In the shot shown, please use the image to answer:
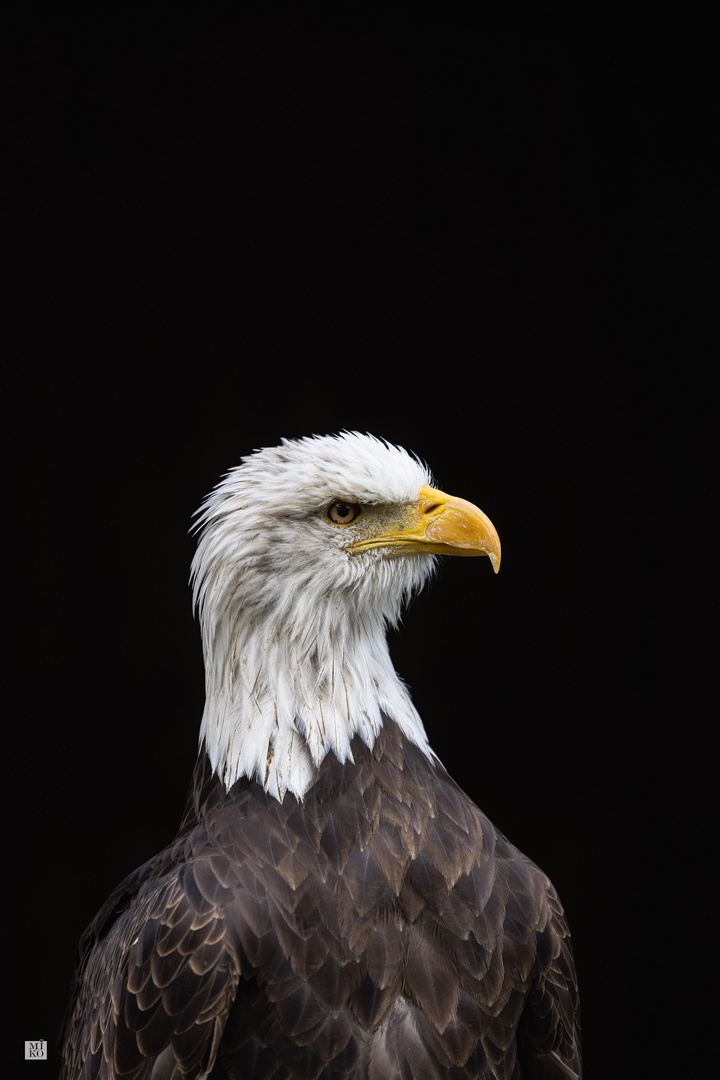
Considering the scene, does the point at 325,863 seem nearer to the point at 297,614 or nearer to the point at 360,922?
the point at 360,922

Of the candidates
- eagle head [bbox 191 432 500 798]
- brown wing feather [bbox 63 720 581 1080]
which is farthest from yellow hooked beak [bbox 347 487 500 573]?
brown wing feather [bbox 63 720 581 1080]

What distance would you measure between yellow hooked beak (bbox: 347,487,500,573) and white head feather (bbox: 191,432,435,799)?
3cm

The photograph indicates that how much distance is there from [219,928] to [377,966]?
40 centimetres

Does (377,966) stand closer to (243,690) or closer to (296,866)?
(296,866)

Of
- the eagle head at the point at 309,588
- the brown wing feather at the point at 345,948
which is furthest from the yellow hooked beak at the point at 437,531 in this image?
the brown wing feather at the point at 345,948

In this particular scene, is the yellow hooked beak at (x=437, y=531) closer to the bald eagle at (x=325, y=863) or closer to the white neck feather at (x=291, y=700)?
the bald eagle at (x=325, y=863)

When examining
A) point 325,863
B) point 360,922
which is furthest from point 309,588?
point 360,922

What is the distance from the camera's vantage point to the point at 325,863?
2.46 metres

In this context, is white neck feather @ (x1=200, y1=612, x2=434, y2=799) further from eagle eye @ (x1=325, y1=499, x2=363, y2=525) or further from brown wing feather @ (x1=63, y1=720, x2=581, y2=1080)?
eagle eye @ (x1=325, y1=499, x2=363, y2=525)

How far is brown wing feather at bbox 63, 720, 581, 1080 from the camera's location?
2352mm

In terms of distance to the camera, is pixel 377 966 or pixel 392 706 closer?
pixel 377 966

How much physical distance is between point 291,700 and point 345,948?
63cm

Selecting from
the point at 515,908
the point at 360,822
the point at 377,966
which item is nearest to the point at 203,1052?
the point at 377,966

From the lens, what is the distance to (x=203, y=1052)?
2330mm
